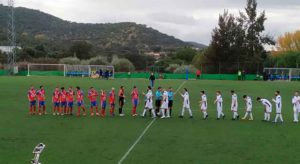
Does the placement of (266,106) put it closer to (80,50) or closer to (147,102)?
(147,102)

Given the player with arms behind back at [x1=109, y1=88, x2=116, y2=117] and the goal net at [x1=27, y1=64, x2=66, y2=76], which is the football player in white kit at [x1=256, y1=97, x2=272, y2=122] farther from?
the goal net at [x1=27, y1=64, x2=66, y2=76]

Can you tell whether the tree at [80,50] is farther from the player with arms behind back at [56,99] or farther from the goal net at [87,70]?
the player with arms behind back at [56,99]

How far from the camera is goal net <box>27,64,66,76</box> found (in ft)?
258

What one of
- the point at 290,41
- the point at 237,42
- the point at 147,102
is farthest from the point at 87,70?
the point at 290,41

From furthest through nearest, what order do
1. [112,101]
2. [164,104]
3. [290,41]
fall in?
[290,41] → [112,101] → [164,104]

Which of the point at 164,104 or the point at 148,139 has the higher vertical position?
the point at 164,104

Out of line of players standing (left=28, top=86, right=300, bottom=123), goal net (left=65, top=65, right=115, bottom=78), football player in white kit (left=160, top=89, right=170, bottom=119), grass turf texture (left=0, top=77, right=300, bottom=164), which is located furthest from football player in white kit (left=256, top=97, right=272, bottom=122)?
goal net (left=65, top=65, right=115, bottom=78)

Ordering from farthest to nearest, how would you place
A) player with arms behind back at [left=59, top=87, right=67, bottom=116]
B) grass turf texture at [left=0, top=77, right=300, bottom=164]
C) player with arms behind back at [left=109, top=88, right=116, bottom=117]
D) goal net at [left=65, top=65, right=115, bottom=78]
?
goal net at [left=65, top=65, right=115, bottom=78] < player with arms behind back at [left=59, top=87, right=67, bottom=116] < player with arms behind back at [left=109, top=88, right=116, bottom=117] < grass turf texture at [left=0, top=77, right=300, bottom=164]

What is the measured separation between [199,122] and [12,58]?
2311 inches

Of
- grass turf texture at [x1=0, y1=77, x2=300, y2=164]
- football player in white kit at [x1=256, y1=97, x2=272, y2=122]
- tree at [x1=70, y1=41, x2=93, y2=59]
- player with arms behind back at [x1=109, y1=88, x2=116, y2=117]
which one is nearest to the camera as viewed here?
grass turf texture at [x1=0, y1=77, x2=300, y2=164]

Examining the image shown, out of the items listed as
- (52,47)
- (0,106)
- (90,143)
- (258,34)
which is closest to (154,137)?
(90,143)

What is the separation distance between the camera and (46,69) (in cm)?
8669

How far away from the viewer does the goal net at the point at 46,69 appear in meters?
78.5

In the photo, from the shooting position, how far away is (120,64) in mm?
97125
